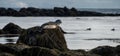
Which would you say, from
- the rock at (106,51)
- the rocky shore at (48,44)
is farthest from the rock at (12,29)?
the rock at (106,51)

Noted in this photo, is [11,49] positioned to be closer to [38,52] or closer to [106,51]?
[38,52]

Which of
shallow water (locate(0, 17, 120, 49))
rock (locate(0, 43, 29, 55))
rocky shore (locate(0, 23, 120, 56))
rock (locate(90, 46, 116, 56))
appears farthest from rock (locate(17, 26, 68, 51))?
shallow water (locate(0, 17, 120, 49))

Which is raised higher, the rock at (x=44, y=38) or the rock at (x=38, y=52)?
the rock at (x=38, y=52)

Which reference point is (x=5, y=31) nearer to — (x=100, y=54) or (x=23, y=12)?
(x=100, y=54)

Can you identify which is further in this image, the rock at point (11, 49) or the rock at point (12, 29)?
the rock at point (12, 29)

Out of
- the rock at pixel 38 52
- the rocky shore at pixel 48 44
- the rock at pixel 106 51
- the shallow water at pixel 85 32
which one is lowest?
the shallow water at pixel 85 32

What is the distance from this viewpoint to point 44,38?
82.8 feet

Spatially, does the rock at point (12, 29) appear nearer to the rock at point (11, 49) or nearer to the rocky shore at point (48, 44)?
the rocky shore at point (48, 44)

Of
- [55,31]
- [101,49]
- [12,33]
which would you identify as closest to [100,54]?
[101,49]

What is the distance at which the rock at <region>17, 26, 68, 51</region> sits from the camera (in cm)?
2512

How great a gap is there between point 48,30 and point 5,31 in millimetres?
34703

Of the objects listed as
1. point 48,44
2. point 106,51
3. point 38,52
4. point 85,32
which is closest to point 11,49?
point 38,52

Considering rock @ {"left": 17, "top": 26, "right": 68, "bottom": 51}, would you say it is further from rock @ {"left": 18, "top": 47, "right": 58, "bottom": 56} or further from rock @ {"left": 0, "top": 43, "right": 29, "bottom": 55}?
rock @ {"left": 18, "top": 47, "right": 58, "bottom": 56}

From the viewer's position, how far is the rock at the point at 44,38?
25.1m
